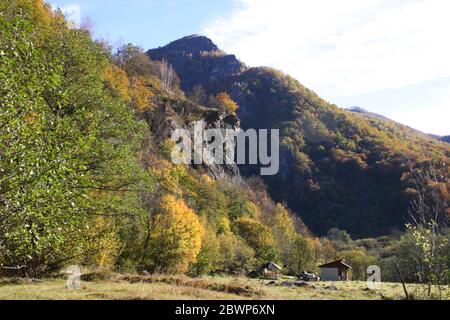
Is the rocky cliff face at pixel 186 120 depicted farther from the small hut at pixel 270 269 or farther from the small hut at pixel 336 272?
the small hut at pixel 336 272

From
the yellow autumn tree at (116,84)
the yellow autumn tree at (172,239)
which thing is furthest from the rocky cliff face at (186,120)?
the yellow autumn tree at (172,239)

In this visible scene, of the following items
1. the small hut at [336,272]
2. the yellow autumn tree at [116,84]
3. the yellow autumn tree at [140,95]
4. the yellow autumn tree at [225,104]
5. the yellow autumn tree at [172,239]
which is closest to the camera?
the yellow autumn tree at [172,239]

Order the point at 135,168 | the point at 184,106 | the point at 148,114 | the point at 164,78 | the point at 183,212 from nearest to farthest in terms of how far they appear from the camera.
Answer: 1. the point at 135,168
2. the point at 183,212
3. the point at 148,114
4. the point at 184,106
5. the point at 164,78

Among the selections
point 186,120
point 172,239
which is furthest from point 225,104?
point 172,239

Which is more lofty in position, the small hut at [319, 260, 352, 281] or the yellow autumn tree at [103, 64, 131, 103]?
the yellow autumn tree at [103, 64, 131, 103]

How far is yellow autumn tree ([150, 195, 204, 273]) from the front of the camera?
5581 cm

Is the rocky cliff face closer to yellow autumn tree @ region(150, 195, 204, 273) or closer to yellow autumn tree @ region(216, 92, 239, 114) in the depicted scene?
yellow autumn tree @ region(216, 92, 239, 114)

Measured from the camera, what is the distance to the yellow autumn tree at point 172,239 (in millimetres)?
55812

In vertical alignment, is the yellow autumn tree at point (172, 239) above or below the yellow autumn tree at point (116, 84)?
below

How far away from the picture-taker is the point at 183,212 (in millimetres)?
60125

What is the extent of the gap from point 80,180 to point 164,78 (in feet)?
421

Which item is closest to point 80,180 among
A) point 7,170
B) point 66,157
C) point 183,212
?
point 66,157

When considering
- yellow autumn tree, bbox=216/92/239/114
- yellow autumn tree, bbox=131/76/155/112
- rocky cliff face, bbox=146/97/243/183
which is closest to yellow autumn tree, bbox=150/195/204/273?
yellow autumn tree, bbox=131/76/155/112

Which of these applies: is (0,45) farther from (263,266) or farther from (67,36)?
(263,266)
